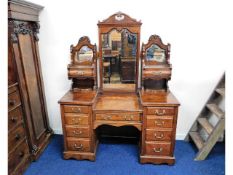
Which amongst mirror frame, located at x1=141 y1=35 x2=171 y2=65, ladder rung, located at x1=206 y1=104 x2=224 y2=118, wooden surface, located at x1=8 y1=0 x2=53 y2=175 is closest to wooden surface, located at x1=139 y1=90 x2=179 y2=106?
mirror frame, located at x1=141 y1=35 x2=171 y2=65

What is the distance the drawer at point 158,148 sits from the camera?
2102 mm

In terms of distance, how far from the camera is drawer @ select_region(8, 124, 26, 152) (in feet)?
6.00

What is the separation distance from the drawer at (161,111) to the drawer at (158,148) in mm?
363

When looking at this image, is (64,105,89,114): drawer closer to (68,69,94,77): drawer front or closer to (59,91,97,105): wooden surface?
(59,91,97,105): wooden surface

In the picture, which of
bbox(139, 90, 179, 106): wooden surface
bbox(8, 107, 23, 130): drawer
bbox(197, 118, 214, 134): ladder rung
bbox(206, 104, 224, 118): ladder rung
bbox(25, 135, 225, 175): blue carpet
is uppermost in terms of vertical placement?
bbox(139, 90, 179, 106): wooden surface

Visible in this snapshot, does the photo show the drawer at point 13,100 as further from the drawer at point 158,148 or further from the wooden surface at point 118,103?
the drawer at point 158,148

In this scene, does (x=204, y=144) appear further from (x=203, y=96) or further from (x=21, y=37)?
(x=21, y=37)

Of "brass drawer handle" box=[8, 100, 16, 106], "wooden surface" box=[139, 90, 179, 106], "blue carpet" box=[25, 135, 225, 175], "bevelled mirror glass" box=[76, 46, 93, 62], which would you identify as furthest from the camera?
"bevelled mirror glass" box=[76, 46, 93, 62]

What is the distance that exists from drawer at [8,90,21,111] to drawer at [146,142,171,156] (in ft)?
4.77

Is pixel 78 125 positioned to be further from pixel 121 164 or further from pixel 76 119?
pixel 121 164

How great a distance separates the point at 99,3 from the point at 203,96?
1.75m

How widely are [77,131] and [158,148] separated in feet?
3.04

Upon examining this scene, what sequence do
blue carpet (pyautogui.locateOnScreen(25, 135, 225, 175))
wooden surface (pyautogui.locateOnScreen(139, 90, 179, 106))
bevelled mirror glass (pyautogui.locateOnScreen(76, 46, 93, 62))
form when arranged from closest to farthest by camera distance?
wooden surface (pyautogui.locateOnScreen(139, 90, 179, 106))
blue carpet (pyautogui.locateOnScreen(25, 135, 225, 175))
bevelled mirror glass (pyautogui.locateOnScreen(76, 46, 93, 62))

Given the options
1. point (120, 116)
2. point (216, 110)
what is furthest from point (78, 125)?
point (216, 110)
